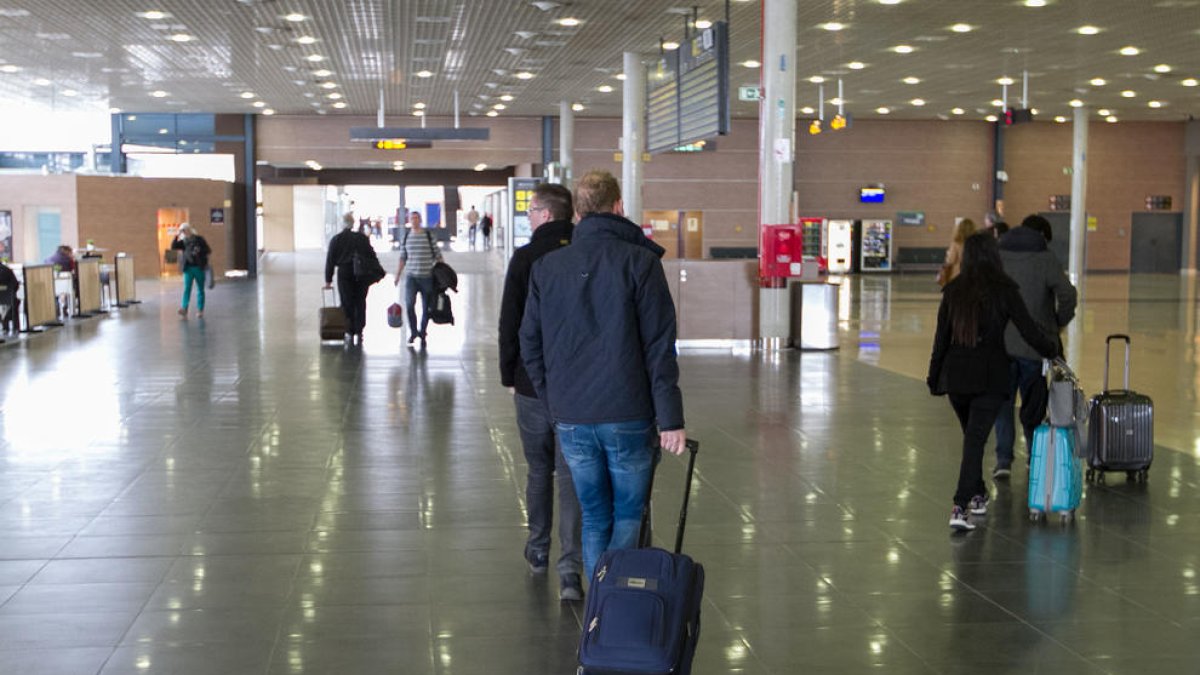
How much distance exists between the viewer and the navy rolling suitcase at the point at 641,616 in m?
3.56

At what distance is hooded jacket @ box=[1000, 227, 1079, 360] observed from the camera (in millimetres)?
7555

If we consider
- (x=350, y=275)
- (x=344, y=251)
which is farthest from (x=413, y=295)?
(x=344, y=251)

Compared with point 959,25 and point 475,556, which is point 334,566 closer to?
point 475,556

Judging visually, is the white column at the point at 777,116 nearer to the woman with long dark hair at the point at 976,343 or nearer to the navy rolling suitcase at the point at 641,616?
the woman with long dark hair at the point at 976,343

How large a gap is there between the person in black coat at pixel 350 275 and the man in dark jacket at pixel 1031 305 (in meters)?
9.19

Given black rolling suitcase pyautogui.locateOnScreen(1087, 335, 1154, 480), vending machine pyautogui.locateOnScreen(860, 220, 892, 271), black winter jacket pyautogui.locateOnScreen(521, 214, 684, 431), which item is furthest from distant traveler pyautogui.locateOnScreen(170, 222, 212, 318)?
vending machine pyautogui.locateOnScreen(860, 220, 892, 271)

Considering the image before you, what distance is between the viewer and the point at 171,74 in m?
25.8

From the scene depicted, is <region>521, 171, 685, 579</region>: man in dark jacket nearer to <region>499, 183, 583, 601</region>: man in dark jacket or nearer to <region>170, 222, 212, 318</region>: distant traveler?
<region>499, 183, 583, 601</region>: man in dark jacket

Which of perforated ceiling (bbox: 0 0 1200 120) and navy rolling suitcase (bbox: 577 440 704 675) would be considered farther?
perforated ceiling (bbox: 0 0 1200 120)

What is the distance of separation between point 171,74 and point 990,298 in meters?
22.4

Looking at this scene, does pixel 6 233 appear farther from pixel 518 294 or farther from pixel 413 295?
pixel 518 294

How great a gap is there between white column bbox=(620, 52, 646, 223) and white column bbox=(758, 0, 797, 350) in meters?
7.63

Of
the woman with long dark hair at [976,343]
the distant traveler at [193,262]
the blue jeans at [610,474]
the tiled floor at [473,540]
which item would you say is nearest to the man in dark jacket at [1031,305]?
the tiled floor at [473,540]

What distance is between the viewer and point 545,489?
218 inches
